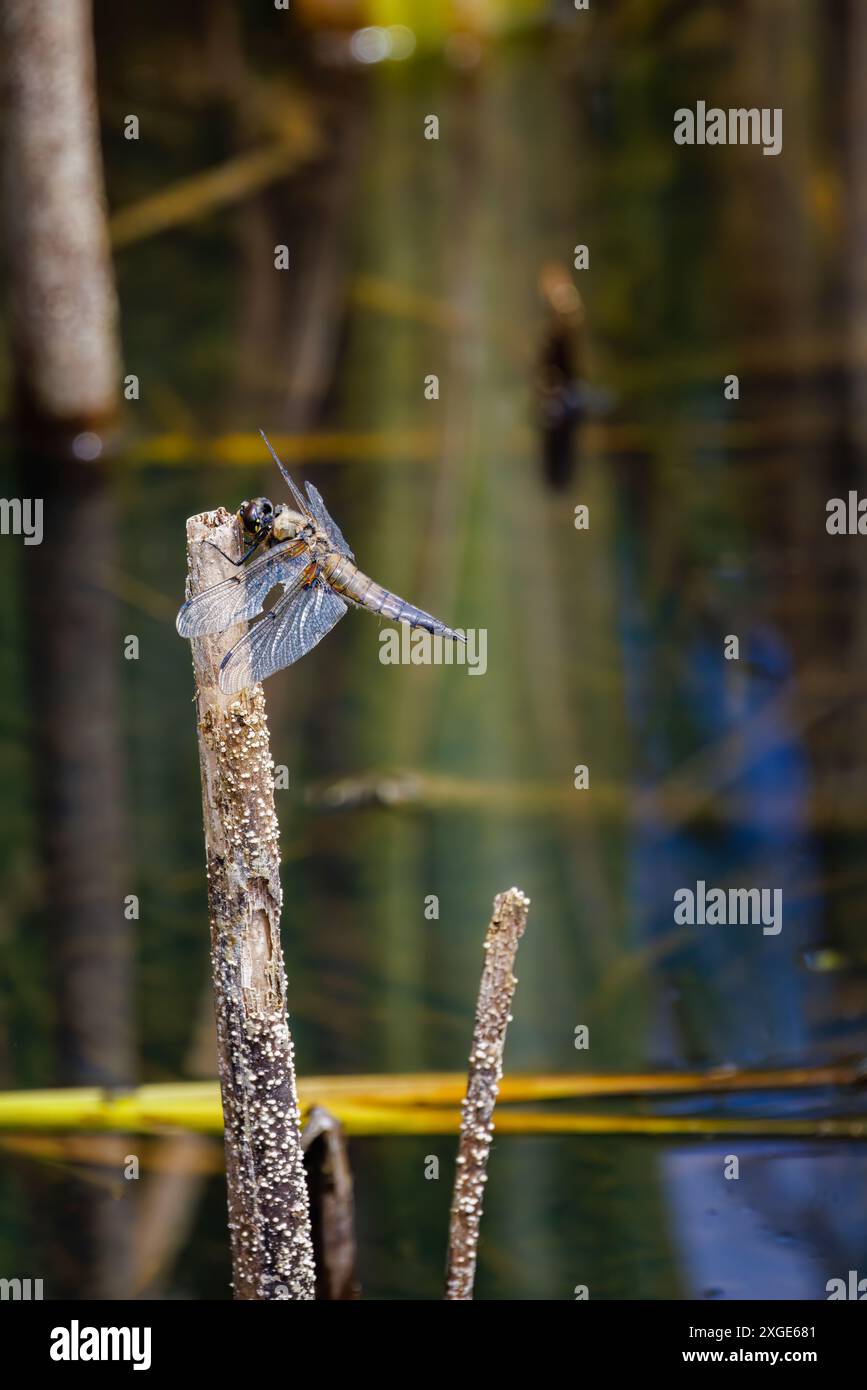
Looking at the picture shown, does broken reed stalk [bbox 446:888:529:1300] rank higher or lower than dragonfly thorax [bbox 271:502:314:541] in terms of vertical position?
lower

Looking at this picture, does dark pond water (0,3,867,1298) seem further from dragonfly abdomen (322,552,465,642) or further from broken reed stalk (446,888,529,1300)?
dragonfly abdomen (322,552,465,642)

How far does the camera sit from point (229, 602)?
5.36 ft

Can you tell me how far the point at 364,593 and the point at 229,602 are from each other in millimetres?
496

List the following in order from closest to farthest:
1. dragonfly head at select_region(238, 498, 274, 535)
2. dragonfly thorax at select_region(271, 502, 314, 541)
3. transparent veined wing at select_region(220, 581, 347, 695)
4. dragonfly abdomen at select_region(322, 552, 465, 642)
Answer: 1. transparent veined wing at select_region(220, 581, 347, 695)
2. dragonfly head at select_region(238, 498, 274, 535)
3. dragonfly thorax at select_region(271, 502, 314, 541)
4. dragonfly abdomen at select_region(322, 552, 465, 642)

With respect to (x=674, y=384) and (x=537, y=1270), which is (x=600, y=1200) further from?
(x=674, y=384)

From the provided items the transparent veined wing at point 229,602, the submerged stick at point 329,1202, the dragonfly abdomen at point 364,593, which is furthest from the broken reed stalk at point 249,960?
the dragonfly abdomen at point 364,593

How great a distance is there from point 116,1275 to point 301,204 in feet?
15.1

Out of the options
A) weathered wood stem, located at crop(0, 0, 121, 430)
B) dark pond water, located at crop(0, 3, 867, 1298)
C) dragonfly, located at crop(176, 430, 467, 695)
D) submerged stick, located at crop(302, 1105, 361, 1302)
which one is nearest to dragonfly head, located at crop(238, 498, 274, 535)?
dragonfly, located at crop(176, 430, 467, 695)

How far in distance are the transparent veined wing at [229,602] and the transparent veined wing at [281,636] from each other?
0.03 metres

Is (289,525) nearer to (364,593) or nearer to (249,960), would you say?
(364,593)


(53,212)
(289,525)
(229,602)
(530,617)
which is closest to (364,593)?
(289,525)

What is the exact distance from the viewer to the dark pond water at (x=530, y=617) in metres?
2.29

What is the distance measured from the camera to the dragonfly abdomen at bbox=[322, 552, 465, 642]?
2.07 meters

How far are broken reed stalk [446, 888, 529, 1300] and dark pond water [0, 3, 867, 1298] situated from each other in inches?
19.4
